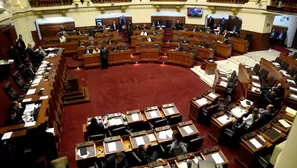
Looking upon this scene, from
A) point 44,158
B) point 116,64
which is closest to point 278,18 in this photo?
point 116,64

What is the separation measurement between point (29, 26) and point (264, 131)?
46.9 feet

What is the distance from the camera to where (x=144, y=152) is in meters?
5.15

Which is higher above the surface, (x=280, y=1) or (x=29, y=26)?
(x=280, y=1)

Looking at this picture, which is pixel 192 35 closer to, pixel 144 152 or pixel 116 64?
pixel 116 64

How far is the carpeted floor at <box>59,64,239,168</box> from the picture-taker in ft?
23.5

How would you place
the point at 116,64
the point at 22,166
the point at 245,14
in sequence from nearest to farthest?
the point at 22,166, the point at 116,64, the point at 245,14

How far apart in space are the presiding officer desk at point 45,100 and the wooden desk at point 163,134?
9.95ft

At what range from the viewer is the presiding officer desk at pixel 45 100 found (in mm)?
5535

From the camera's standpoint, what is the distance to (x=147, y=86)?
10.1 meters

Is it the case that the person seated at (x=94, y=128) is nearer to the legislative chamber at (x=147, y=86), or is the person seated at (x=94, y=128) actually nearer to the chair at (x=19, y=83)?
the legislative chamber at (x=147, y=86)

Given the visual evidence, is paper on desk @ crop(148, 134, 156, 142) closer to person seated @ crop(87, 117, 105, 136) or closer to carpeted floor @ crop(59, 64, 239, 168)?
person seated @ crop(87, 117, 105, 136)

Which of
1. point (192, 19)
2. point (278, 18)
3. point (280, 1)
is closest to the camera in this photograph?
point (280, 1)

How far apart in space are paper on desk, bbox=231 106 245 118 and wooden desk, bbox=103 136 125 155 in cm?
365

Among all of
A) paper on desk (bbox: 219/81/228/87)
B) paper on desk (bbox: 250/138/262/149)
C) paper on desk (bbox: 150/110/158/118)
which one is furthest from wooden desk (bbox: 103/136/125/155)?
paper on desk (bbox: 219/81/228/87)
